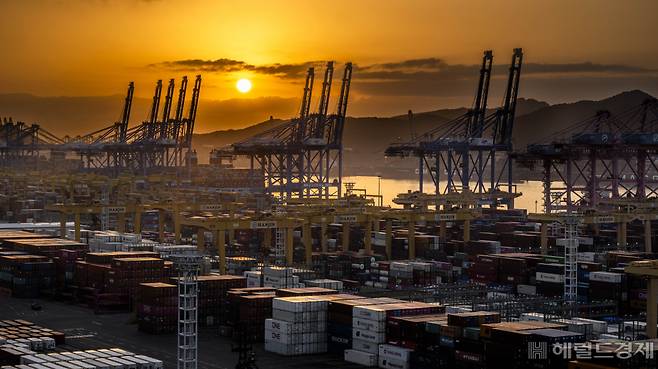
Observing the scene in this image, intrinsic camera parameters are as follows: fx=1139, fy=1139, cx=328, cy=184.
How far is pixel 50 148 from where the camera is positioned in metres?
133

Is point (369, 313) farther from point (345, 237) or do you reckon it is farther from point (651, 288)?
point (345, 237)

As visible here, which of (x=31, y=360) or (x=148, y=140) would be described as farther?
(x=148, y=140)

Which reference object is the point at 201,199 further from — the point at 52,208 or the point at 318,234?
the point at 52,208

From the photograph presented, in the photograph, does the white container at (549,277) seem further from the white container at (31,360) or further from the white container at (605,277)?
the white container at (31,360)

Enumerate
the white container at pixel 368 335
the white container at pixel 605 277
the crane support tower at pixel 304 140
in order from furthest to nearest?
the crane support tower at pixel 304 140 < the white container at pixel 605 277 < the white container at pixel 368 335

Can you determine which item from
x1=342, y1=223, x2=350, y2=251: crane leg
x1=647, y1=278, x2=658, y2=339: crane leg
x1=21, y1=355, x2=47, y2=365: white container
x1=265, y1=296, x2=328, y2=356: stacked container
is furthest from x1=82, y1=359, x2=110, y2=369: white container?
x1=342, y1=223, x2=350, y2=251: crane leg

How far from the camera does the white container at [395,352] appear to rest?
31.3 metres

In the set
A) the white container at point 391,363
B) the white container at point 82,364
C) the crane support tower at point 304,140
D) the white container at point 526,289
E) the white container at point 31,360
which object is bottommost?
Result: the white container at point 391,363

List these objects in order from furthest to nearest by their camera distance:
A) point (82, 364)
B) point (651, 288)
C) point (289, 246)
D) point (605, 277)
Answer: point (289, 246)
point (605, 277)
point (651, 288)
point (82, 364)

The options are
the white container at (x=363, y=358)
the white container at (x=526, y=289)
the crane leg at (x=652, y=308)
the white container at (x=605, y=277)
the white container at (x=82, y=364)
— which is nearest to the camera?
the white container at (x=82, y=364)

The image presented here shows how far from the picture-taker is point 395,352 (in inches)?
1246

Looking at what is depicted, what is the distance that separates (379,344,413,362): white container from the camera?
3130 centimetres

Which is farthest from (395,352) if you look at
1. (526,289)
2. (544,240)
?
(544,240)

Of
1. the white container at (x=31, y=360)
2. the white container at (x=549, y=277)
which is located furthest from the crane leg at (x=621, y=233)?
the white container at (x=31, y=360)
